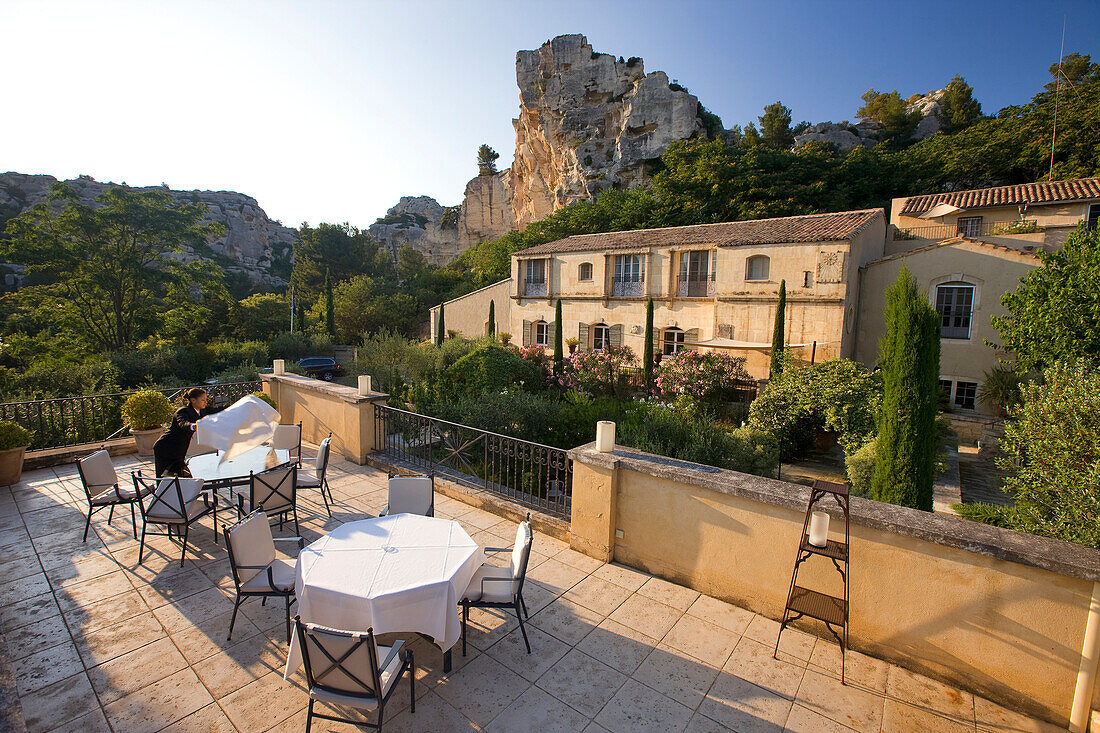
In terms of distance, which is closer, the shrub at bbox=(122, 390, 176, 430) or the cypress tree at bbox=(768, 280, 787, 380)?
the shrub at bbox=(122, 390, 176, 430)

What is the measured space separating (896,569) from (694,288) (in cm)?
1792

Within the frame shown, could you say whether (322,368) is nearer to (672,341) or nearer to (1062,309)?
(672,341)

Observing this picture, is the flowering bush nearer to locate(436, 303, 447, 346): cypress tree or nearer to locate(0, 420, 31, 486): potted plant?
locate(0, 420, 31, 486): potted plant

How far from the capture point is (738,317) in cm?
1867

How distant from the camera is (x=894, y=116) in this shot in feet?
127

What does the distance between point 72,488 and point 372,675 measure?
6987mm

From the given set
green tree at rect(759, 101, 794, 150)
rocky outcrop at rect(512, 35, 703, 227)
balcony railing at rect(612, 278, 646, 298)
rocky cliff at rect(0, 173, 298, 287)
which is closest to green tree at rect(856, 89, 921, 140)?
green tree at rect(759, 101, 794, 150)

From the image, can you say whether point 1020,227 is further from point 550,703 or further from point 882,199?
point 550,703

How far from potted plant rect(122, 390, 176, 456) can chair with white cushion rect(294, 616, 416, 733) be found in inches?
304

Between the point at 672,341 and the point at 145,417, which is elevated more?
the point at 672,341

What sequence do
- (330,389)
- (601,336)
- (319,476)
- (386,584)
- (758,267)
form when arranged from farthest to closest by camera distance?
(601,336) → (758,267) → (330,389) → (319,476) → (386,584)

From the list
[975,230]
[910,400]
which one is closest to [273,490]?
[910,400]

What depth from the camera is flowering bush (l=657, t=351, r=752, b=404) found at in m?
15.7

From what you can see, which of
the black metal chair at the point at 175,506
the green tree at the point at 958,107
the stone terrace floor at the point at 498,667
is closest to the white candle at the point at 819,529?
the stone terrace floor at the point at 498,667
